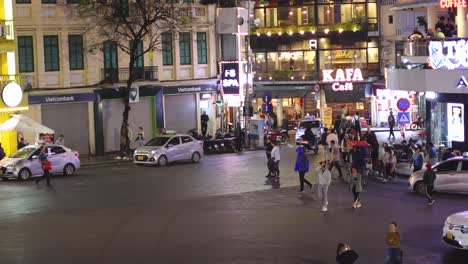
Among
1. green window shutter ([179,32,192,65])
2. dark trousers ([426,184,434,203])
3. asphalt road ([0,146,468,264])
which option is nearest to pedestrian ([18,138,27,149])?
asphalt road ([0,146,468,264])

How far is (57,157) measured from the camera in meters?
37.9

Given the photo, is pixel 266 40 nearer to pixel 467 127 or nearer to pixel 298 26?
pixel 298 26

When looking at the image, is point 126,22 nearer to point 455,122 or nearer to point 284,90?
point 455,122

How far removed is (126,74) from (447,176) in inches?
1012

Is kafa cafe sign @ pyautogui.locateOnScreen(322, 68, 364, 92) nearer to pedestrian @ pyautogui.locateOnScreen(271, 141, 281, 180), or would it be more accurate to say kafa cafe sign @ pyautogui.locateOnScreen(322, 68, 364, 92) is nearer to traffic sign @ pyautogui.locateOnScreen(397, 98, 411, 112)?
traffic sign @ pyautogui.locateOnScreen(397, 98, 411, 112)

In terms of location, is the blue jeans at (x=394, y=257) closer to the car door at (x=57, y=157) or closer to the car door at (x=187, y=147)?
the car door at (x=57, y=157)

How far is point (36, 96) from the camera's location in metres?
47.0

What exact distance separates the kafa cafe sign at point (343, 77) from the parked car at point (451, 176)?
1519 inches

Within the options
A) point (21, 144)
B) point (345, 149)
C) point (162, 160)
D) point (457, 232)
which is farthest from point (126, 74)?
point (457, 232)

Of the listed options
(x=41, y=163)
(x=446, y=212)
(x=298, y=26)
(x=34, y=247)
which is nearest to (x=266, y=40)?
(x=298, y=26)

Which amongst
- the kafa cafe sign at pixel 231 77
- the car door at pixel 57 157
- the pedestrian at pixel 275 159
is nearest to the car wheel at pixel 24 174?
the car door at pixel 57 157

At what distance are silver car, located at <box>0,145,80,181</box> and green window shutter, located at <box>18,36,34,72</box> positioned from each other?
32.6 ft

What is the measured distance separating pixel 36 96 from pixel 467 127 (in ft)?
74.0

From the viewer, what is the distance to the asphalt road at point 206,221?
2045 cm
